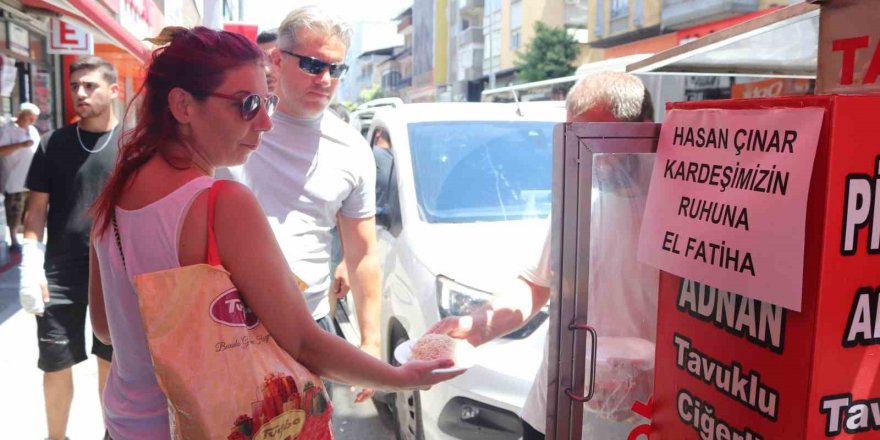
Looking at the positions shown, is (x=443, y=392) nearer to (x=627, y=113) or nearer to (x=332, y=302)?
(x=332, y=302)

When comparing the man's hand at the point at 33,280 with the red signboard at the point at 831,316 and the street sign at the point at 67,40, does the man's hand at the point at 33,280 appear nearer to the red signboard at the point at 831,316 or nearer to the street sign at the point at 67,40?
the red signboard at the point at 831,316

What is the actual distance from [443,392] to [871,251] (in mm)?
2403

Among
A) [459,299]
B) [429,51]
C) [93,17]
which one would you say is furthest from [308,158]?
[429,51]

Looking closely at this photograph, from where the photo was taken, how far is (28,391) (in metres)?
5.01

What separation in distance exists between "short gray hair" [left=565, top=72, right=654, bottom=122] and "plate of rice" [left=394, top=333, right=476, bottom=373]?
2.35 feet

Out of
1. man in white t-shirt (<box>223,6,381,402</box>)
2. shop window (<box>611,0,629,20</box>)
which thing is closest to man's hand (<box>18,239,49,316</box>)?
man in white t-shirt (<box>223,6,381,402</box>)

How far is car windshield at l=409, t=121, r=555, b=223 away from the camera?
4246mm

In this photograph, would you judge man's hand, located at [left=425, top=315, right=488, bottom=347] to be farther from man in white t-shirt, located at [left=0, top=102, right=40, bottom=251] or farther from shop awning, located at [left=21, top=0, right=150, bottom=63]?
man in white t-shirt, located at [left=0, top=102, right=40, bottom=251]

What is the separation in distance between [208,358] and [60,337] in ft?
9.22

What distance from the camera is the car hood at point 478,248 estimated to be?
357cm

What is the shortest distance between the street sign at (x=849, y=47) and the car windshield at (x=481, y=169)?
249 cm

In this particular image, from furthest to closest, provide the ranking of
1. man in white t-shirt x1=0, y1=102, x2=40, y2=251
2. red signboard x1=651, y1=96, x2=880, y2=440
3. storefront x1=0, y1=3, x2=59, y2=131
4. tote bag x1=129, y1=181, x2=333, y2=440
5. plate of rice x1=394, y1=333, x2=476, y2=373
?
storefront x1=0, y1=3, x2=59, y2=131, man in white t-shirt x1=0, y1=102, x2=40, y2=251, plate of rice x1=394, y1=333, x2=476, y2=373, tote bag x1=129, y1=181, x2=333, y2=440, red signboard x1=651, y1=96, x2=880, y2=440

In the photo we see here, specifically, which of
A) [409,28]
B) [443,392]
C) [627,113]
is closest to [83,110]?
[443,392]

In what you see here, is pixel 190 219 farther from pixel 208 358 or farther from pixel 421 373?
pixel 421 373
